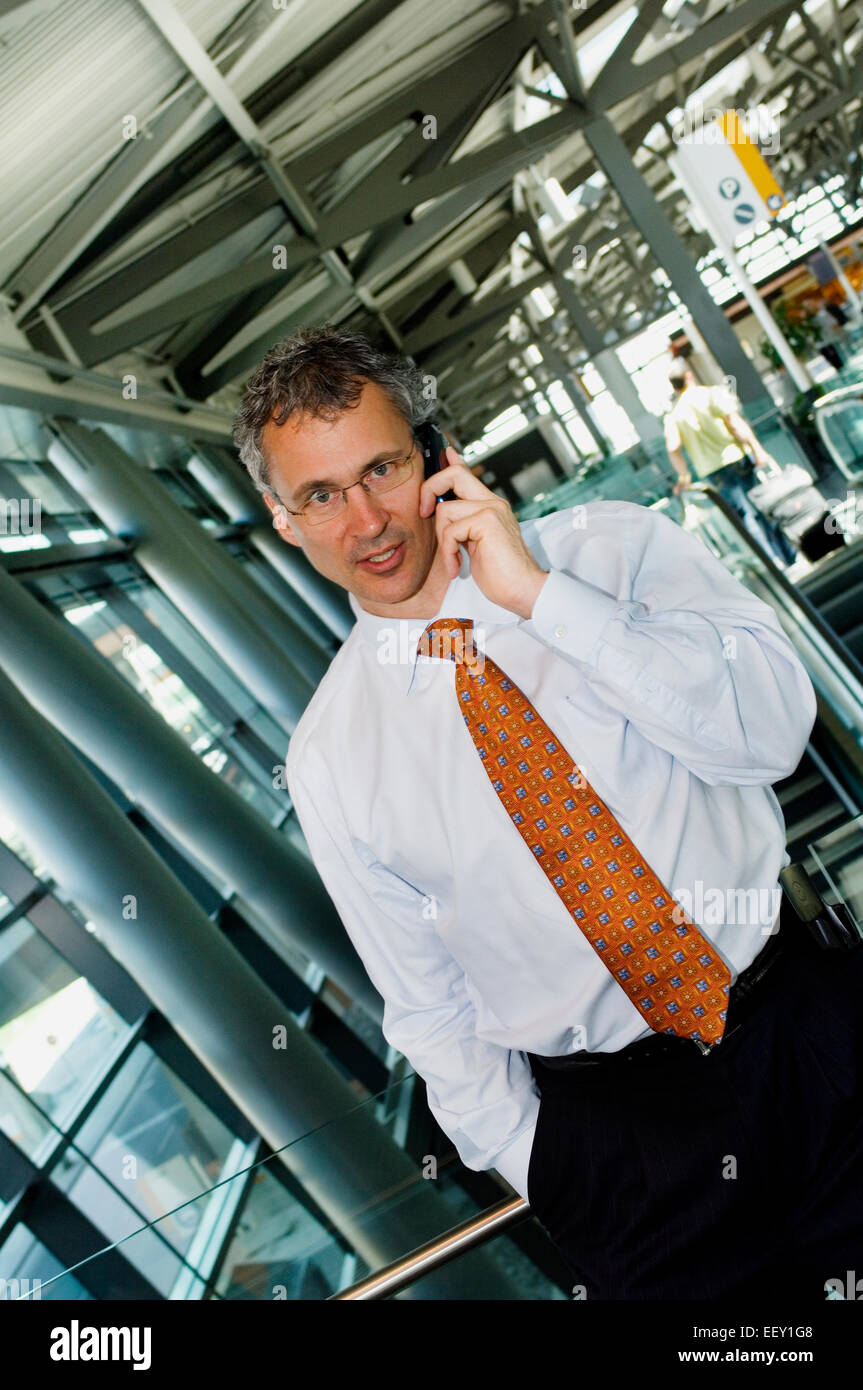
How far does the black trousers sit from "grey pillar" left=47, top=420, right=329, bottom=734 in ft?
27.2

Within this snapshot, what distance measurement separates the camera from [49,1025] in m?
6.70

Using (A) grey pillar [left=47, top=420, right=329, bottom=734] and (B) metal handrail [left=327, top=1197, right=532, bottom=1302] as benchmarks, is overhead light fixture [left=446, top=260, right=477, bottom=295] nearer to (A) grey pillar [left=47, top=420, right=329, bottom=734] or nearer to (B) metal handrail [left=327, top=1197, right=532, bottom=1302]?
(A) grey pillar [left=47, top=420, right=329, bottom=734]

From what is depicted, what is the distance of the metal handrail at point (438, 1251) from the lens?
1939mm

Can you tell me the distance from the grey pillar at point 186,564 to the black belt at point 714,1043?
8.14m

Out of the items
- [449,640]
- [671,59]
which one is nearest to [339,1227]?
[449,640]

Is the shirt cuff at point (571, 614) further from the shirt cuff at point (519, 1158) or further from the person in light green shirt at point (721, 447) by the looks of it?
the person in light green shirt at point (721, 447)

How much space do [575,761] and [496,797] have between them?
0.49 feet

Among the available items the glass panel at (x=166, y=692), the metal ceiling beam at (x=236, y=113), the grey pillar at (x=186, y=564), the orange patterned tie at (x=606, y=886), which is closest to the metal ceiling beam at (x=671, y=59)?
the metal ceiling beam at (x=236, y=113)

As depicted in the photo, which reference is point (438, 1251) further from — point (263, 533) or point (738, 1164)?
point (263, 533)

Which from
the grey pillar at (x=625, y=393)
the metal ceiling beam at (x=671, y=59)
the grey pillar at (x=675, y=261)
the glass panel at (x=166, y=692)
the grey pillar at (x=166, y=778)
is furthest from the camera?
the grey pillar at (x=625, y=393)

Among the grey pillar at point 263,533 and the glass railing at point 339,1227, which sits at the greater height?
the grey pillar at point 263,533

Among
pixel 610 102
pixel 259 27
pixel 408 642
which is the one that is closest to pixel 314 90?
pixel 259 27
